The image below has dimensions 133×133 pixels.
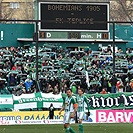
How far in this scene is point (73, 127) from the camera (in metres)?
27.1

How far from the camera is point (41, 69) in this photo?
126 feet

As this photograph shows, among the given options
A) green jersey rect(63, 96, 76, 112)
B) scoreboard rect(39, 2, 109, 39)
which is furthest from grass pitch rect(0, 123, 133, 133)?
scoreboard rect(39, 2, 109, 39)

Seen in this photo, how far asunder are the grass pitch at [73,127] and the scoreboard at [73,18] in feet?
17.0

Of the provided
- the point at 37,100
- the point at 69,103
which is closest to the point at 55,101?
the point at 37,100

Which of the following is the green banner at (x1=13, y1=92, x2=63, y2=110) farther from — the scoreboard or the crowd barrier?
the scoreboard

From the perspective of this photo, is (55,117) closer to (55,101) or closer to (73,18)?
(55,101)

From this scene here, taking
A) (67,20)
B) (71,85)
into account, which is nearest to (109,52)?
(71,85)

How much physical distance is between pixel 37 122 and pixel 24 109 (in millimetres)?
1086

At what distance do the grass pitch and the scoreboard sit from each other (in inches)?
204

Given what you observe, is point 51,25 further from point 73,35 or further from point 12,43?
point 12,43

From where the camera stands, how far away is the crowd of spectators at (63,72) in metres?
33.3

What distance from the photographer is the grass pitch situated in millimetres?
25281

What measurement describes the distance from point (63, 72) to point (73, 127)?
12.0 meters

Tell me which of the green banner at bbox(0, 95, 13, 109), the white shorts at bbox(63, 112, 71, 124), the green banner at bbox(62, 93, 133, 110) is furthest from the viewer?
the green banner at bbox(62, 93, 133, 110)
